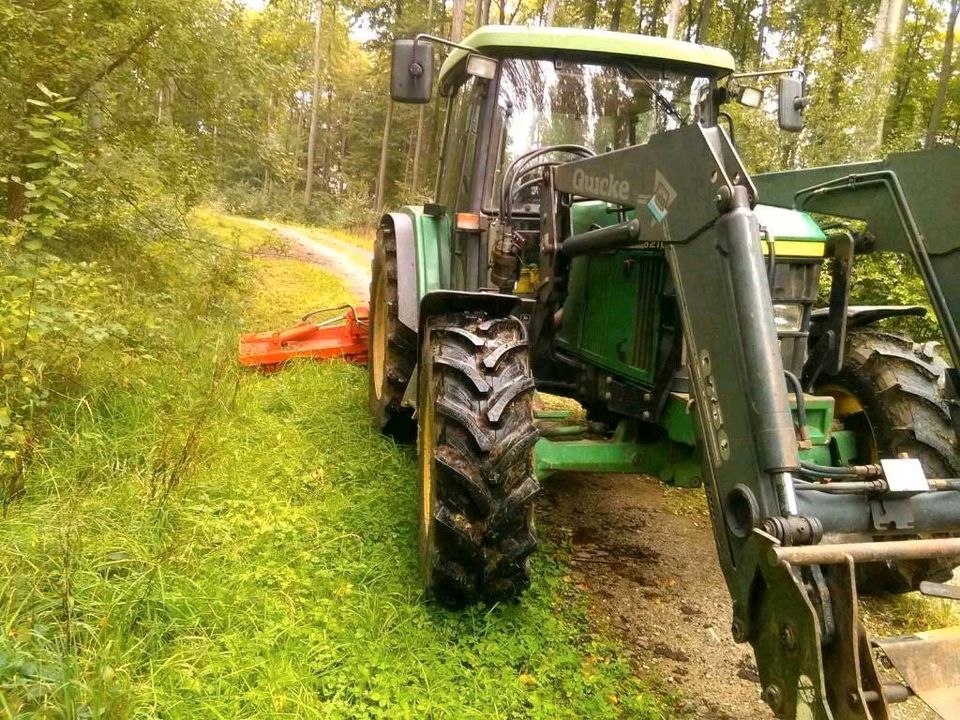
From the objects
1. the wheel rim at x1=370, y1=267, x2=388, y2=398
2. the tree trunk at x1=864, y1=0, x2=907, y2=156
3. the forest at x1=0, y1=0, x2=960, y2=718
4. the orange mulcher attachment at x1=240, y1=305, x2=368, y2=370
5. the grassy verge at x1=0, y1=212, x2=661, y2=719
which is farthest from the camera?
the tree trunk at x1=864, y1=0, x2=907, y2=156

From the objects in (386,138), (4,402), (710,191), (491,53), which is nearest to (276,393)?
(4,402)

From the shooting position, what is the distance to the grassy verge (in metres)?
2.37

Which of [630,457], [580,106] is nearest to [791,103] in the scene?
[580,106]

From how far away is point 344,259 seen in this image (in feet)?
54.8

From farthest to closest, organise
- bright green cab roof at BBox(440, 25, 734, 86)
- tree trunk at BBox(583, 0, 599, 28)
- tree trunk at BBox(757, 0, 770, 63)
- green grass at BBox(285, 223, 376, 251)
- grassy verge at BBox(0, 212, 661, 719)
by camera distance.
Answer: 1. tree trunk at BBox(757, 0, 770, 63)
2. green grass at BBox(285, 223, 376, 251)
3. tree trunk at BBox(583, 0, 599, 28)
4. bright green cab roof at BBox(440, 25, 734, 86)
5. grassy verge at BBox(0, 212, 661, 719)

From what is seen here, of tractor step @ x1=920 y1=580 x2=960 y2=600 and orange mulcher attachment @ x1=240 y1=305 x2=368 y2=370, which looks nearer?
tractor step @ x1=920 y1=580 x2=960 y2=600

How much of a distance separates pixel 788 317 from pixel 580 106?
5.50ft

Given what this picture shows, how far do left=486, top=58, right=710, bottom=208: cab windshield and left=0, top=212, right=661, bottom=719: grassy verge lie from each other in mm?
1995

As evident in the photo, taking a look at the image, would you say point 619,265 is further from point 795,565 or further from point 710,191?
point 795,565

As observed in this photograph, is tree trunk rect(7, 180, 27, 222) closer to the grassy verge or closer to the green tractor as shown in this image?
the grassy verge

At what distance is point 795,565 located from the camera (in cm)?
178

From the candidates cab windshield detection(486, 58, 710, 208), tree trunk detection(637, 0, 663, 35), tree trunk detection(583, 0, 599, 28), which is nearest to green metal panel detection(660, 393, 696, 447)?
cab windshield detection(486, 58, 710, 208)

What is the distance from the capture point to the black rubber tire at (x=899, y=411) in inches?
125

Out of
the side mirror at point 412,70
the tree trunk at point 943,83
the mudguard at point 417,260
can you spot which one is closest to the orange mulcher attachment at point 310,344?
the mudguard at point 417,260
